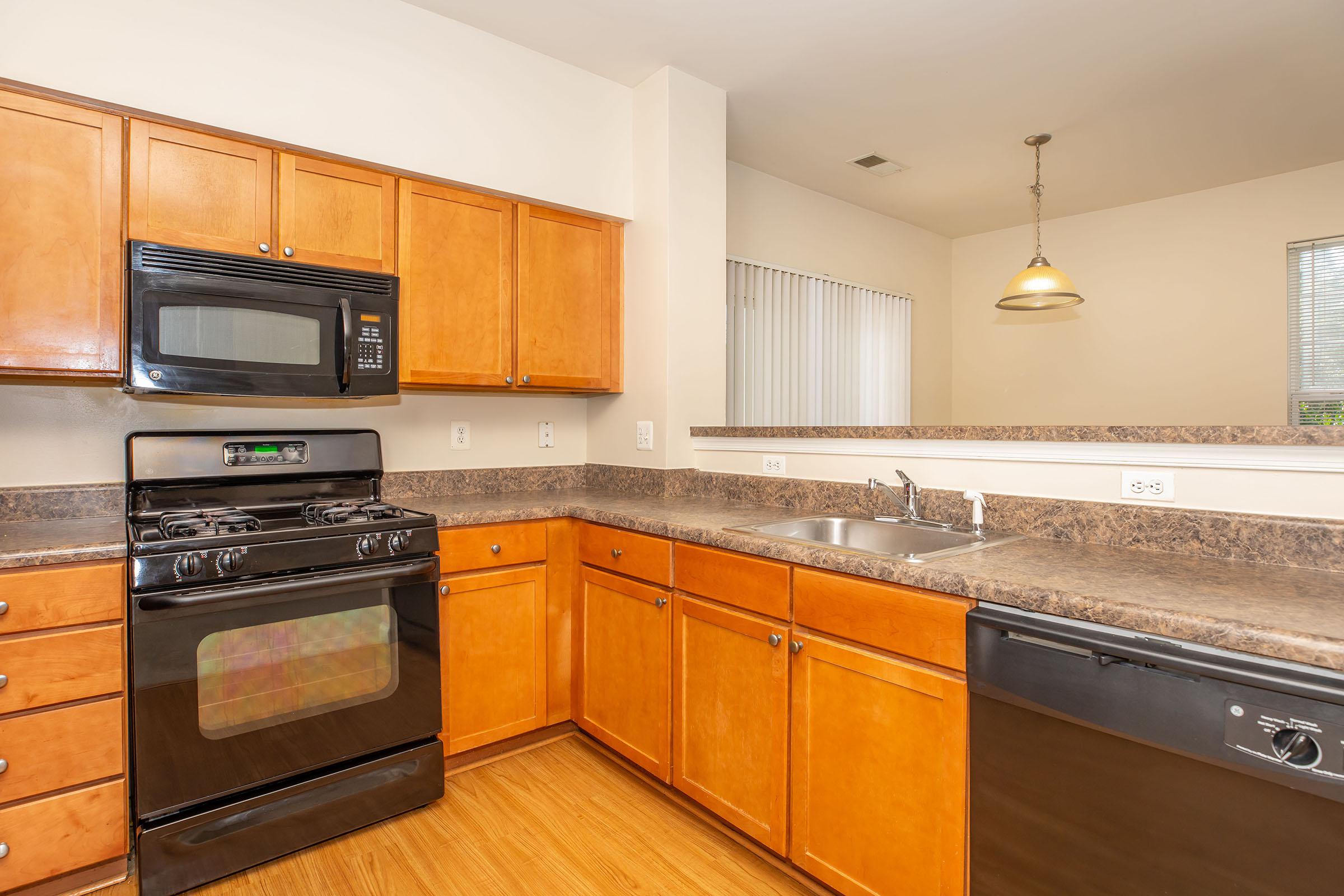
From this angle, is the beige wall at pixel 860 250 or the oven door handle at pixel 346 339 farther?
the beige wall at pixel 860 250

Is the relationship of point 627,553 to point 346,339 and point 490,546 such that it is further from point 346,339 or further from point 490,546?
point 346,339

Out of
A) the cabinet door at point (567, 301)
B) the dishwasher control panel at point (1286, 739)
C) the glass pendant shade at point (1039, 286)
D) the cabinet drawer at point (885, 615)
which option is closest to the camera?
the dishwasher control panel at point (1286, 739)

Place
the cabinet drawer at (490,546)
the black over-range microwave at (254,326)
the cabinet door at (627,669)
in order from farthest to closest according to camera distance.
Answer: the cabinet drawer at (490,546) → the cabinet door at (627,669) → the black over-range microwave at (254,326)

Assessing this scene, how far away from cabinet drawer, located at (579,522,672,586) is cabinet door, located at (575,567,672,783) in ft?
0.12

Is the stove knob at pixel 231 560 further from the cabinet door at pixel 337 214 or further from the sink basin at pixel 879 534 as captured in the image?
the sink basin at pixel 879 534

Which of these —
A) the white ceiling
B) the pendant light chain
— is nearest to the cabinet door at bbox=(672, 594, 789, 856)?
the white ceiling

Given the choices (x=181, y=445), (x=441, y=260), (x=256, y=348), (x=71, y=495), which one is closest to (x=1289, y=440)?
(x=441, y=260)

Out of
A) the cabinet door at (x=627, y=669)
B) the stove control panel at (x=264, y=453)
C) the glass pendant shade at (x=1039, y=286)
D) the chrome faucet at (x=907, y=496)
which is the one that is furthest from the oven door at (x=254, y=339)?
the glass pendant shade at (x=1039, y=286)

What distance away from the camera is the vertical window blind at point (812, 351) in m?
3.77

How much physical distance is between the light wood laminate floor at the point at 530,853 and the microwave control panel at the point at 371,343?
4.67 feet

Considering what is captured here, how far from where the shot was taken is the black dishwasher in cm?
96

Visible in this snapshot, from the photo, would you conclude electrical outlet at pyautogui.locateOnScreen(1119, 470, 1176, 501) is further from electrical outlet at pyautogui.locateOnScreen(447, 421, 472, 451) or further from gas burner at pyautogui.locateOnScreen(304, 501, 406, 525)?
electrical outlet at pyautogui.locateOnScreen(447, 421, 472, 451)

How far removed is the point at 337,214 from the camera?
223cm

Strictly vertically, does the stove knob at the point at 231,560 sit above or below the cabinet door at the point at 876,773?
above
